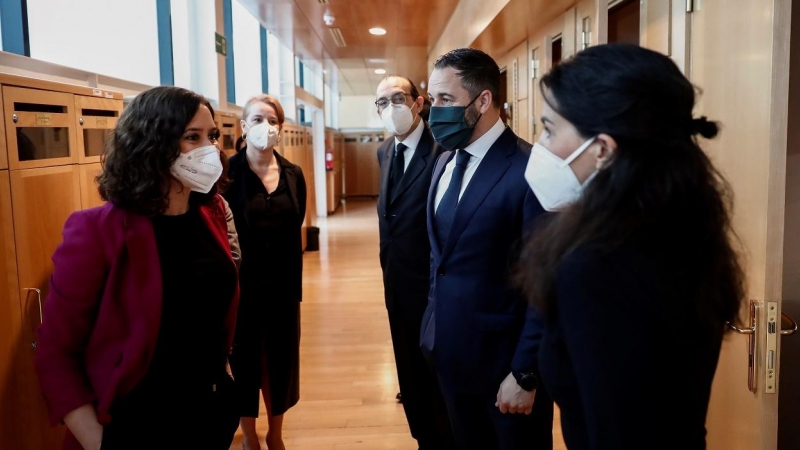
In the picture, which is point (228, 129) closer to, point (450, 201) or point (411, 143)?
point (411, 143)

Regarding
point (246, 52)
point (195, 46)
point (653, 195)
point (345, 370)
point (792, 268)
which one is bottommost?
point (345, 370)

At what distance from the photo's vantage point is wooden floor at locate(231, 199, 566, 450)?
11.1 ft

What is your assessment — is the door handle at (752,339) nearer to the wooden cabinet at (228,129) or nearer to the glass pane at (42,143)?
the glass pane at (42,143)

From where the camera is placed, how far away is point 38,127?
6.57 ft

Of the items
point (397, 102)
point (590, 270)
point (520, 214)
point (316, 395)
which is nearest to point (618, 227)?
point (590, 270)

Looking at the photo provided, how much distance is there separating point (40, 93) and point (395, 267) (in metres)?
1.54

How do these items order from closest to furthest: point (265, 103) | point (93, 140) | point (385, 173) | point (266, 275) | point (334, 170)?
point (93, 140) < point (266, 275) < point (385, 173) < point (265, 103) < point (334, 170)

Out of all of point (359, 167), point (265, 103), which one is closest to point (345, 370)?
point (265, 103)

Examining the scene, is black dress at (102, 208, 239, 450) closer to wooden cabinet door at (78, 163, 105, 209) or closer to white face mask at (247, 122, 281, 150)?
wooden cabinet door at (78, 163, 105, 209)

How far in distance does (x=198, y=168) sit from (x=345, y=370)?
284 cm

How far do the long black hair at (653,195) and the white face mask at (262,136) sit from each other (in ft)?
6.94

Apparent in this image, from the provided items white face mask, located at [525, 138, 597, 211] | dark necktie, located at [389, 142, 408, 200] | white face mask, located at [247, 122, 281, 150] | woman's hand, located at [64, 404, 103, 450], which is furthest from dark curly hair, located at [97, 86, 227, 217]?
dark necktie, located at [389, 142, 408, 200]

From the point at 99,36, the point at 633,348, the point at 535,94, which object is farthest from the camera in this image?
the point at 535,94

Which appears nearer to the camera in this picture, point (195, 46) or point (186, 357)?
point (186, 357)
